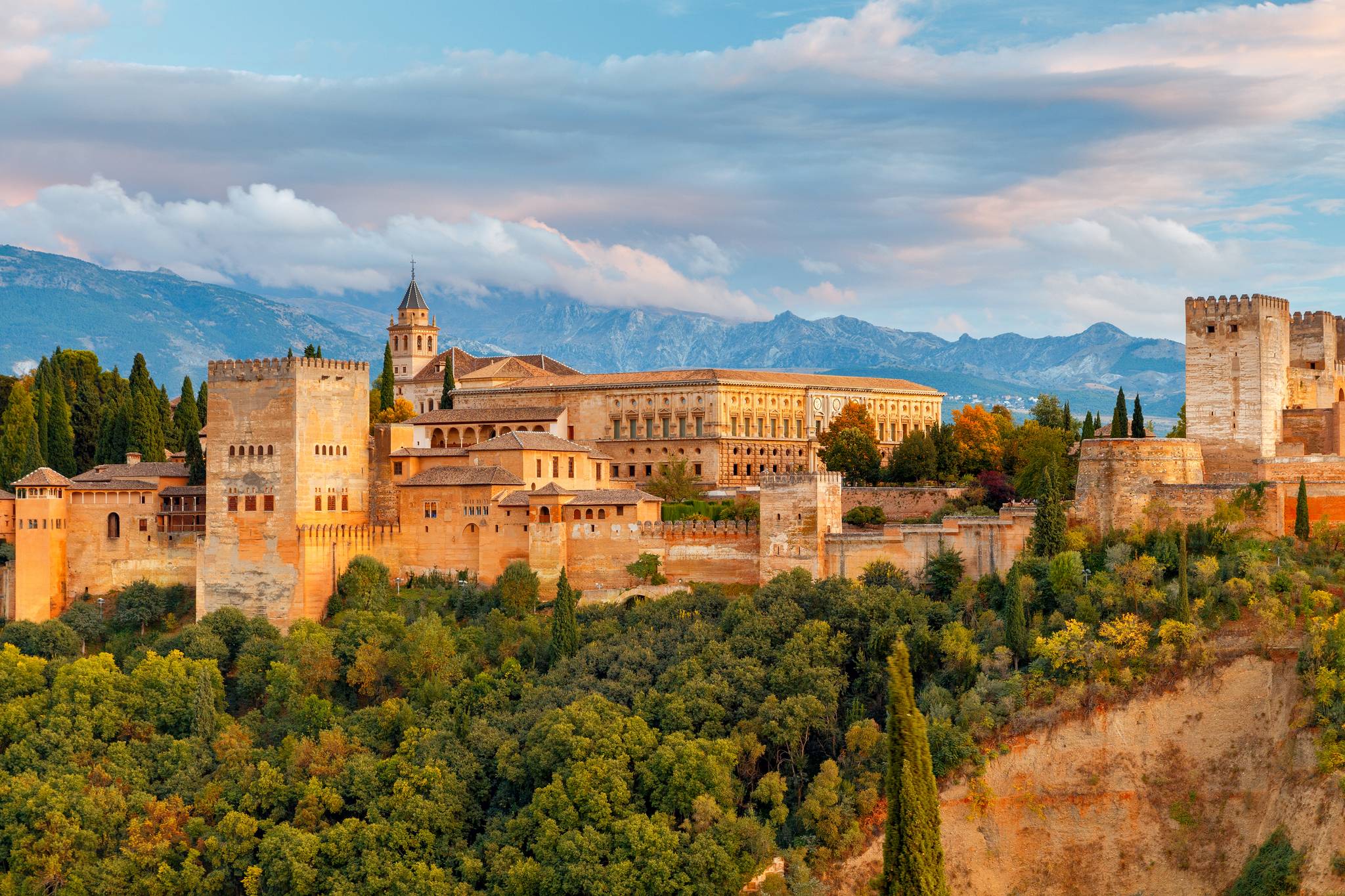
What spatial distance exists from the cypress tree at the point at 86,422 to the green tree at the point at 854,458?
99.0 ft

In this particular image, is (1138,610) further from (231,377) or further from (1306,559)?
(231,377)

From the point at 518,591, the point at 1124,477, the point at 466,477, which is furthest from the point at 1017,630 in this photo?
the point at 466,477

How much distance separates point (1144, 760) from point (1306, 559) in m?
7.98

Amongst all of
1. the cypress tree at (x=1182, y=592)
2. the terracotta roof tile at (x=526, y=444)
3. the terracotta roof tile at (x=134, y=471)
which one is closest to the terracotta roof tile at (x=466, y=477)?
the terracotta roof tile at (x=526, y=444)

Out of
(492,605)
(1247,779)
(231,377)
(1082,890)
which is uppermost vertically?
(231,377)

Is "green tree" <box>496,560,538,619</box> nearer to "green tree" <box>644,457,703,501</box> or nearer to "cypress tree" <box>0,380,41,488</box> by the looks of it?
"green tree" <box>644,457,703,501</box>

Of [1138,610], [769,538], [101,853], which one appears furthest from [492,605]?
[1138,610]

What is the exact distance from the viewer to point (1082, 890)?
4156 centimetres

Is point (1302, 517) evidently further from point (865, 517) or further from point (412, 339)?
point (412, 339)

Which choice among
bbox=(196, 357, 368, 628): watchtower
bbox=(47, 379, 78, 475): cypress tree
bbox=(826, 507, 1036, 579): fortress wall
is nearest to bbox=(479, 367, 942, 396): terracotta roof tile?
bbox=(47, 379, 78, 475): cypress tree

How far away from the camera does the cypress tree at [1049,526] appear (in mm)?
47156

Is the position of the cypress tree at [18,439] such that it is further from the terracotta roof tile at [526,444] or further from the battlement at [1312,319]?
the battlement at [1312,319]

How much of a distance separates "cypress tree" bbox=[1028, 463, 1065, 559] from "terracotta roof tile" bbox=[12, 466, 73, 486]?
31.9 meters

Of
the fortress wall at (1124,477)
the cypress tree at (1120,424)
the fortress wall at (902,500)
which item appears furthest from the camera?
the cypress tree at (1120,424)
